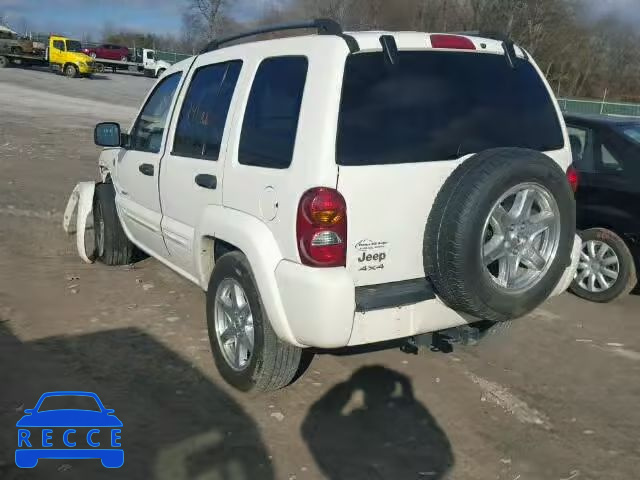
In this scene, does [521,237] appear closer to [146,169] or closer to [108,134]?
[146,169]

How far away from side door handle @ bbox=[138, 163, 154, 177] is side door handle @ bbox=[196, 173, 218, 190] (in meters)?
0.87

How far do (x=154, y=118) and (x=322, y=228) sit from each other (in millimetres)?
2354

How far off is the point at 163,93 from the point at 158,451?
2656 millimetres

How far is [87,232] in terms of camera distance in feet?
18.7

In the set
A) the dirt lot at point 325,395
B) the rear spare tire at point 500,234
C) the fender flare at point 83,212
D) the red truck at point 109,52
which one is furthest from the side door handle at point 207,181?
the red truck at point 109,52

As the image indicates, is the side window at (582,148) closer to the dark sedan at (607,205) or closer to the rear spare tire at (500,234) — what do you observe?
the dark sedan at (607,205)

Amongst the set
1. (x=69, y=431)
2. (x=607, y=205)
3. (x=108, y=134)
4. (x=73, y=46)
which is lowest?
(x=69, y=431)

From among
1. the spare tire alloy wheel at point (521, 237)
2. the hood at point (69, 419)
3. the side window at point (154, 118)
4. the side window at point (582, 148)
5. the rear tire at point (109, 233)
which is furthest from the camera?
the rear tire at point (109, 233)

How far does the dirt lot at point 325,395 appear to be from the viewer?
115 inches

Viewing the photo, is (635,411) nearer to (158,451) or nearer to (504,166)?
(504,166)

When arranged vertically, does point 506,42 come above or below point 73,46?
below

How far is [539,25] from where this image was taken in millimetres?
35188

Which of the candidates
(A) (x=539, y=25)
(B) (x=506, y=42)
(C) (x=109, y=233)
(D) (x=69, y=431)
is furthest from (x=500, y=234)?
(A) (x=539, y=25)

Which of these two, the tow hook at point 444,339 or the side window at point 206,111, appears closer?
the tow hook at point 444,339
